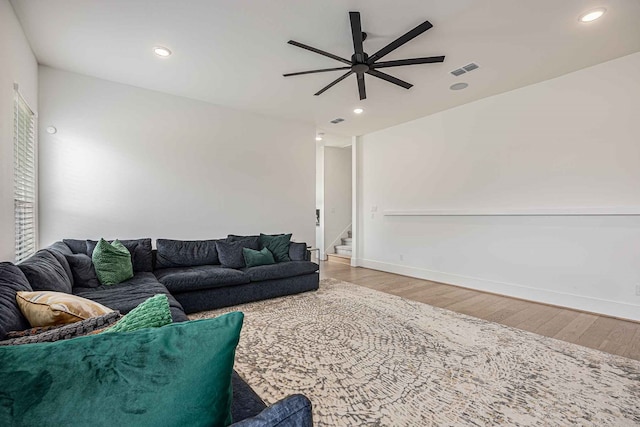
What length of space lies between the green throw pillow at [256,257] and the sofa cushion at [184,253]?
475mm

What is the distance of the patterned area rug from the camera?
1.71m

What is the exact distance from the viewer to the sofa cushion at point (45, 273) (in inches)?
70.6

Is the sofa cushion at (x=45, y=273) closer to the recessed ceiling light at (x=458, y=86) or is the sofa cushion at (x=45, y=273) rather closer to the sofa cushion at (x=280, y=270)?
the sofa cushion at (x=280, y=270)

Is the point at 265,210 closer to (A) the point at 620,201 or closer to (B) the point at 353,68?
(B) the point at 353,68

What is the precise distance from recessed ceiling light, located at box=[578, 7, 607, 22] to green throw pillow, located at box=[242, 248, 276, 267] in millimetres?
4095

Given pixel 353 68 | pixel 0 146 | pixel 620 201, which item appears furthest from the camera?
pixel 620 201

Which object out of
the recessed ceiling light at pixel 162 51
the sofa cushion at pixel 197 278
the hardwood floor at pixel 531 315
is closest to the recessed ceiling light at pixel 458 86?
the hardwood floor at pixel 531 315

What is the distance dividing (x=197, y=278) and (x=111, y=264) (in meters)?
0.84

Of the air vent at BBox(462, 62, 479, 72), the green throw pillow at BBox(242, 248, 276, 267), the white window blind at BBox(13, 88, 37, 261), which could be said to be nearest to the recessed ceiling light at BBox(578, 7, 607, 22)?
the air vent at BBox(462, 62, 479, 72)

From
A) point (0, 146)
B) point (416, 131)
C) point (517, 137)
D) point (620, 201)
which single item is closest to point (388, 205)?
point (416, 131)

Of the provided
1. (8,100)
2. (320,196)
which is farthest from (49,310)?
(320,196)

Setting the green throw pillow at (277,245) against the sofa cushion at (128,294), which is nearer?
the sofa cushion at (128,294)

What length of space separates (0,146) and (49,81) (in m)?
1.77

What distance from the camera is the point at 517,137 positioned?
4105 millimetres
